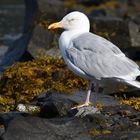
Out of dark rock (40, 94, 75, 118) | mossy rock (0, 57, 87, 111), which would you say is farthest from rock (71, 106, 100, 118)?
mossy rock (0, 57, 87, 111)

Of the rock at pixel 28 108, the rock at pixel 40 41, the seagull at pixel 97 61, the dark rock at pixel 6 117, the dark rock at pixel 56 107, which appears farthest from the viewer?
the rock at pixel 40 41

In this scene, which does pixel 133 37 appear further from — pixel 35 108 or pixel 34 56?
pixel 35 108

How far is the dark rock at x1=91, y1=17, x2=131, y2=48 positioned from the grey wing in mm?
5092

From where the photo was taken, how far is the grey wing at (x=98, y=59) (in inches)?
351

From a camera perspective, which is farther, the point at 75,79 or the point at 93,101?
the point at 75,79

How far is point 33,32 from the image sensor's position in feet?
45.9

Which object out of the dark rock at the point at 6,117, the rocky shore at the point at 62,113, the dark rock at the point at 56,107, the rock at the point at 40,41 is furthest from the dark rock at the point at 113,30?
the dark rock at the point at 6,117

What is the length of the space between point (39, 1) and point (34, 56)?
3.06 metres

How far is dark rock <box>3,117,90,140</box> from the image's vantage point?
7.86 metres

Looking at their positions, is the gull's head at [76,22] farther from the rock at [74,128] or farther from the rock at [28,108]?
the rock at [74,128]

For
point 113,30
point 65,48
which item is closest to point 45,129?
point 65,48

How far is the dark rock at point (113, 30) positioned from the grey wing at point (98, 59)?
509 cm

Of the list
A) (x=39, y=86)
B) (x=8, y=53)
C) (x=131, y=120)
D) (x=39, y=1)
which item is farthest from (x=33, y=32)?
(x=131, y=120)

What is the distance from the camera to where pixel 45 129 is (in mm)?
8023
